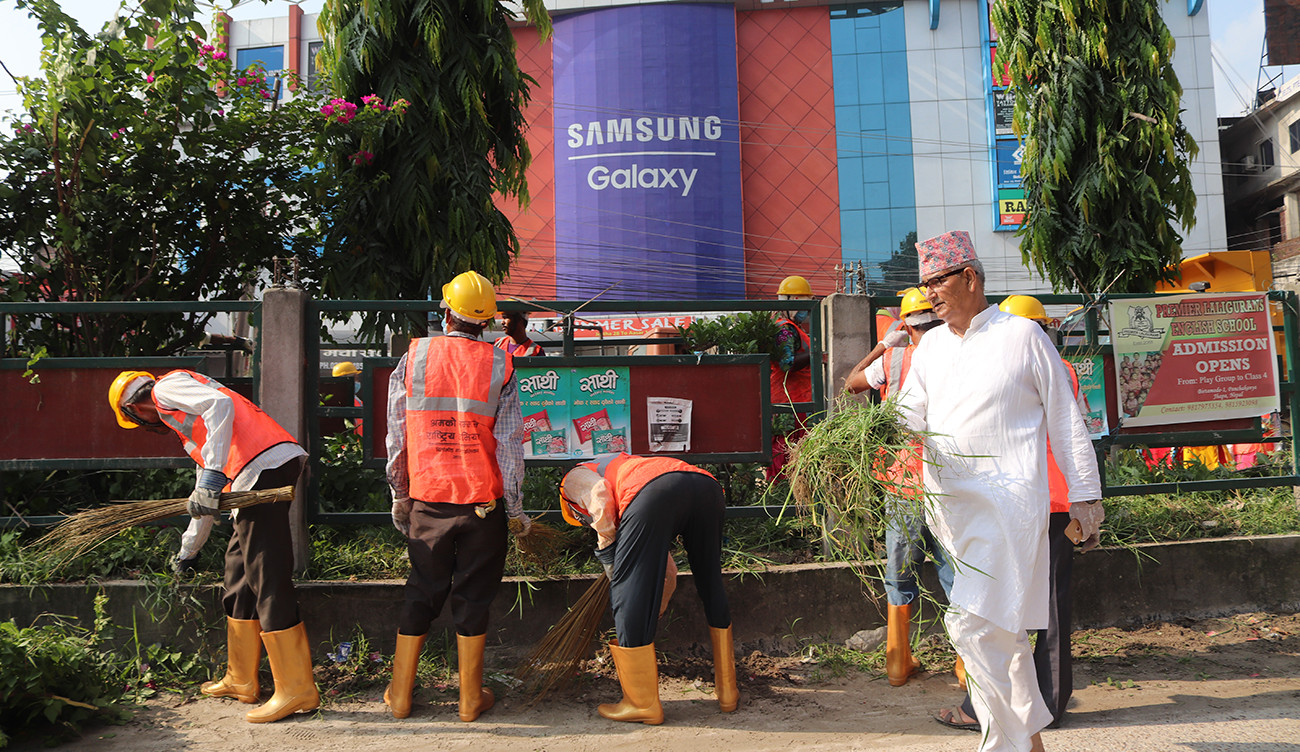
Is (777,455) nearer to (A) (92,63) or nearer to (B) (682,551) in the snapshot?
(B) (682,551)

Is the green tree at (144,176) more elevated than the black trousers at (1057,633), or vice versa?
Answer: the green tree at (144,176)

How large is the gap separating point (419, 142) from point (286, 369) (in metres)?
2.98

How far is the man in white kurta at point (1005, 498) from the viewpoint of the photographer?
9.41ft

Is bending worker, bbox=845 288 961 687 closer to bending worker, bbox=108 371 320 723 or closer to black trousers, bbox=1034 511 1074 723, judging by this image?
black trousers, bbox=1034 511 1074 723

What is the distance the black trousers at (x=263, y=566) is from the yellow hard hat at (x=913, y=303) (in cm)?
331

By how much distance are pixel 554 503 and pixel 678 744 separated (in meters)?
1.98

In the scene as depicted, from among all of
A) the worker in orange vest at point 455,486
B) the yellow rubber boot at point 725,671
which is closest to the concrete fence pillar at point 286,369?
the worker in orange vest at point 455,486

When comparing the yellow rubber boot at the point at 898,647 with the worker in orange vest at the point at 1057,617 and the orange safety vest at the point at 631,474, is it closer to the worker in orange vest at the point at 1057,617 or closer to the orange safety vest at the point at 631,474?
the worker in orange vest at the point at 1057,617

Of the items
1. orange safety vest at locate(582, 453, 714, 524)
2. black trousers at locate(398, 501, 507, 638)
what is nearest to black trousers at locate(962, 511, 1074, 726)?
orange safety vest at locate(582, 453, 714, 524)

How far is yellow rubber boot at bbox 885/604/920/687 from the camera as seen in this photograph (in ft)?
14.0

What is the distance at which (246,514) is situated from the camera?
3922 mm

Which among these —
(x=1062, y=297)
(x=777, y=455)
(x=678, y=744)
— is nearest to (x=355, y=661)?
(x=678, y=744)

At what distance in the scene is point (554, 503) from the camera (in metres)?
5.30

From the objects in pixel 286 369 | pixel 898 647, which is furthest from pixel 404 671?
pixel 898 647
